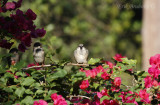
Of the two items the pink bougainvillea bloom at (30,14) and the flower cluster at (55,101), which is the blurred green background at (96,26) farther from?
the flower cluster at (55,101)

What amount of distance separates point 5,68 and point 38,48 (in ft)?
1.53

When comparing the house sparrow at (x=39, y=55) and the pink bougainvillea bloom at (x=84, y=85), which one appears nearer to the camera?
the pink bougainvillea bloom at (x=84, y=85)

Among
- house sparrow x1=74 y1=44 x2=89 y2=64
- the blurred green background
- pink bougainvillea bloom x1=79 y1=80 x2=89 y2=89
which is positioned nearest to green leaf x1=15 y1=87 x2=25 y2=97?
pink bougainvillea bloom x1=79 y1=80 x2=89 y2=89

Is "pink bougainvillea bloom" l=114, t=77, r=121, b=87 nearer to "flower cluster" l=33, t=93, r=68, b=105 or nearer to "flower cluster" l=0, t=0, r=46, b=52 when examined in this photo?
"flower cluster" l=33, t=93, r=68, b=105

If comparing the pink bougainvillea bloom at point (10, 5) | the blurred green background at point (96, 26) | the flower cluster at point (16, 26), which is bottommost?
the flower cluster at point (16, 26)

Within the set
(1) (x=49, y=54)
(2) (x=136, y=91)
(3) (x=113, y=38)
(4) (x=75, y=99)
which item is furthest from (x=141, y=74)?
(3) (x=113, y=38)

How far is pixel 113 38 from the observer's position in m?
8.84

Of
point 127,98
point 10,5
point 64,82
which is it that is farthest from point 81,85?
point 10,5

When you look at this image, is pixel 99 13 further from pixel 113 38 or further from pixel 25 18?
pixel 25 18

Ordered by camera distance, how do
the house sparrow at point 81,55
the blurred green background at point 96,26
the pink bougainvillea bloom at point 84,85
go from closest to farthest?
the pink bougainvillea bloom at point 84,85 < the house sparrow at point 81,55 < the blurred green background at point 96,26

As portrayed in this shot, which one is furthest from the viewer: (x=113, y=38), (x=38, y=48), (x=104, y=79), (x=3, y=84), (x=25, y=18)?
(x=113, y=38)

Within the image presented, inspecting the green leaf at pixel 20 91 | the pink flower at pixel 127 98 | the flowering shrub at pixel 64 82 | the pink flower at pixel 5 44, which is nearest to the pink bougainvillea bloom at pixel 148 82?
the flowering shrub at pixel 64 82

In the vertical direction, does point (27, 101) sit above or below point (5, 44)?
below

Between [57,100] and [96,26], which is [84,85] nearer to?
[57,100]
